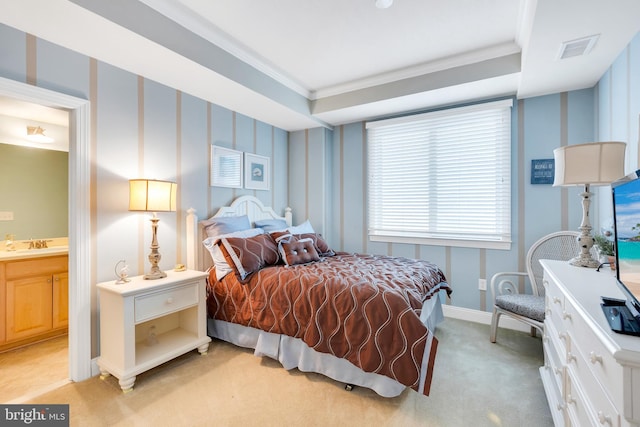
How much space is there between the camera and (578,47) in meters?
2.08

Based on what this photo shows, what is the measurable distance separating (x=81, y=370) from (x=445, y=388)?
254cm

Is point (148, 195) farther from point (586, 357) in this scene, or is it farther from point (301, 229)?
point (586, 357)

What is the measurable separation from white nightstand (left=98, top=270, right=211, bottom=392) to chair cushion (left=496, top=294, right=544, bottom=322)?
8.27ft

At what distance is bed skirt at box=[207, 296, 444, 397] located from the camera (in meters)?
1.92

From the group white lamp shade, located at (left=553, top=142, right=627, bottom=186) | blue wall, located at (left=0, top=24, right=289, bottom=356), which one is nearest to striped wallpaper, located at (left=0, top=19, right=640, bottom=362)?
blue wall, located at (left=0, top=24, right=289, bottom=356)

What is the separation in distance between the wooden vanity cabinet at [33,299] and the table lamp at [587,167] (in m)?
4.10

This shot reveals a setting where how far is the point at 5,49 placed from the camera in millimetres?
1834

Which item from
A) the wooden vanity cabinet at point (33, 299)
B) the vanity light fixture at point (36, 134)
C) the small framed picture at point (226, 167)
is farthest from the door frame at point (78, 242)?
the vanity light fixture at point (36, 134)

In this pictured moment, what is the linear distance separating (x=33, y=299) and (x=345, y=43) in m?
3.54

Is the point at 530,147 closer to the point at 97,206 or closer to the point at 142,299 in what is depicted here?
the point at 142,299

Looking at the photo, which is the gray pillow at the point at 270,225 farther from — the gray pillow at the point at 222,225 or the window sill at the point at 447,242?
the window sill at the point at 447,242

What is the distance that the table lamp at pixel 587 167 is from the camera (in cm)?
168

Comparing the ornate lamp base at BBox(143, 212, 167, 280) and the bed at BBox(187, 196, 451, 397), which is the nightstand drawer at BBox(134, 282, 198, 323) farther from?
the bed at BBox(187, 196, 451, 397)

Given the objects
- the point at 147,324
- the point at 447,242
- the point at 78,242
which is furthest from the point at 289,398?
the point at 447,242
